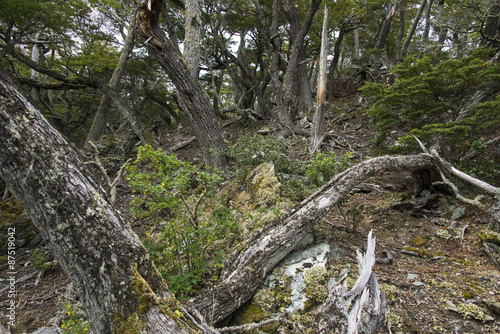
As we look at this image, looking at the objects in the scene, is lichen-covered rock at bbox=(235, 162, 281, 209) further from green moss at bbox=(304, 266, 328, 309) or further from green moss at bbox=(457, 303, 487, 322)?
green moss at bbox=(457, 303, 487, 322)

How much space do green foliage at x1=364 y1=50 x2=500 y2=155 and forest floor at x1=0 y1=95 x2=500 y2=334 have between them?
133 centimetres

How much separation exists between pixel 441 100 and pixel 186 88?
17.4 feet

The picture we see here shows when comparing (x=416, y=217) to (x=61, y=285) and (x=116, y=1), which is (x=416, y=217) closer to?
(x=61, y=285)

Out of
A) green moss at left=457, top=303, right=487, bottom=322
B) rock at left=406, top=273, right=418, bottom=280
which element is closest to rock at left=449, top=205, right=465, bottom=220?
rock at left=406, top=273, right=418, bottom=280

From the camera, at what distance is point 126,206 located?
6.73 m

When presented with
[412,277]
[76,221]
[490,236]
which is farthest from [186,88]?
[490,236]

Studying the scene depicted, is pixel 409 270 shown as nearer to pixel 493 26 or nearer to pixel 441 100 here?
pixel 441 100

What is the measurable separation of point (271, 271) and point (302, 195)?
1818 millimetres

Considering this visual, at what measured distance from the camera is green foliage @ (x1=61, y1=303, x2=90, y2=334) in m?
2.00

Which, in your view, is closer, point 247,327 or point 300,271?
point 247,327

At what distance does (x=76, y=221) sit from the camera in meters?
1.69

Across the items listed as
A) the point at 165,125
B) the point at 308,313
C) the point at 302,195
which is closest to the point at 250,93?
the point at 165,125

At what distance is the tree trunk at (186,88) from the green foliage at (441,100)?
370cm

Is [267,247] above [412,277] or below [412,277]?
above
